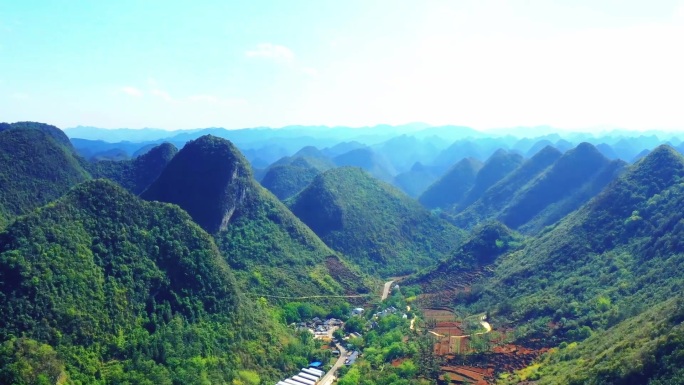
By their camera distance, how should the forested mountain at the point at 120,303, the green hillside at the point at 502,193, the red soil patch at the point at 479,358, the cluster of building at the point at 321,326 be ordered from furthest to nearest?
the green hillside at the point at 502,193
the cluster of building at the point at 321,326
the red soil patch at the point at 479,358
the forested mountain at the point at 120,303

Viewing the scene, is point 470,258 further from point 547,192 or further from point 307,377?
point 547,192

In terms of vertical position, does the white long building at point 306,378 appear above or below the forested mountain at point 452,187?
below

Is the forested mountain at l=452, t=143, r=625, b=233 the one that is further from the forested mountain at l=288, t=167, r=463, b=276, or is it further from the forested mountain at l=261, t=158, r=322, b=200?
the forested mountain at l=261, t=158, r=322, b=200

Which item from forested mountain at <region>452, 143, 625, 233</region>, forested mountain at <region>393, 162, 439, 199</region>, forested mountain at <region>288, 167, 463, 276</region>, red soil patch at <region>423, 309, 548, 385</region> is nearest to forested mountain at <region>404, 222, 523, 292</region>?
forested mountain at <region>288, 167, 463, 276</region>

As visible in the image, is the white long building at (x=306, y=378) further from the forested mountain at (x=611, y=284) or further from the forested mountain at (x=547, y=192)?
the forested mountain at (x=547, y=192)

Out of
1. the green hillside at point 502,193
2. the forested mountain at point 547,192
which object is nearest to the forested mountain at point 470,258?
the forested mountain at point 547,192

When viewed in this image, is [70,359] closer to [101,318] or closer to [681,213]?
[101,318]

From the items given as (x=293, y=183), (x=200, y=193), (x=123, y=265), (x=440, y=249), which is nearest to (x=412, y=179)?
(x=293, y=183)
